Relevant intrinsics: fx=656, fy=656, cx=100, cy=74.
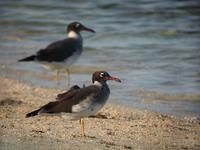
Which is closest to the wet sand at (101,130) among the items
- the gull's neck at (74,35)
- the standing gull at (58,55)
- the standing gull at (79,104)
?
the standing gull at (79,104)

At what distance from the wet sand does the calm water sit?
1028mm

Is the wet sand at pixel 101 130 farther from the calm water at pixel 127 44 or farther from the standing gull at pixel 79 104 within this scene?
the calm water at pixel 127 44

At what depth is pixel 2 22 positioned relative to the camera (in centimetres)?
2070

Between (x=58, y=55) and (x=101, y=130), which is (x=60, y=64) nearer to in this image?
(x=58, y=55)

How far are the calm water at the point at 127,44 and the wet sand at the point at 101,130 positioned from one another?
1.03m

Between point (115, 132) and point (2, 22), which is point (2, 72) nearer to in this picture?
point (115, 132)

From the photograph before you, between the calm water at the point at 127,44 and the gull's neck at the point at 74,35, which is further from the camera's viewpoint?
the gull's neck at the point at 74,35

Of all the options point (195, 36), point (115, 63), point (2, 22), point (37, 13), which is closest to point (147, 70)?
point (115, 63)

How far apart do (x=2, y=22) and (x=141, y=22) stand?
4.41 metres

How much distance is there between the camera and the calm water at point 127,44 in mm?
11633

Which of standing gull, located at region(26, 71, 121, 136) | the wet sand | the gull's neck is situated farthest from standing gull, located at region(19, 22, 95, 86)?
standing gull, located at region(26, 71, 121, 136)

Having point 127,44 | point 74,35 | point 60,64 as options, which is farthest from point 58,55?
point 127,44

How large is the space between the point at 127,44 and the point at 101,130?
326 inches

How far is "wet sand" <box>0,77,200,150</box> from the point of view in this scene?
295 inches
